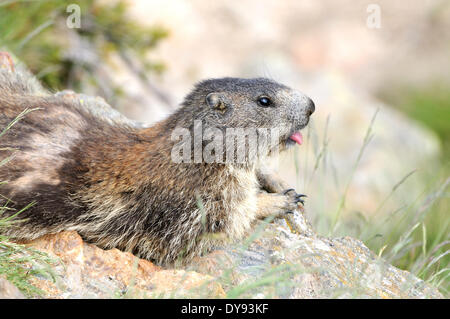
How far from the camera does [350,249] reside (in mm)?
4762

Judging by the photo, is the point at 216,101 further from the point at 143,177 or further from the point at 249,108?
the point at 143,177

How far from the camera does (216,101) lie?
4.82 meters

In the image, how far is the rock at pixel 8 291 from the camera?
3434mm

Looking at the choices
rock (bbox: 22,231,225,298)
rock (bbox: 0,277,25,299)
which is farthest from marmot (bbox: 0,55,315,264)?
rock (bbox: 0,277,25,299)

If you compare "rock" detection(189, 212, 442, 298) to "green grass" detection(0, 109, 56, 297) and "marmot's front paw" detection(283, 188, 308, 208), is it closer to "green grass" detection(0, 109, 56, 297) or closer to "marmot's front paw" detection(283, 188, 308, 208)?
"marmot's front paw" detection(283, 188, 308, 208)

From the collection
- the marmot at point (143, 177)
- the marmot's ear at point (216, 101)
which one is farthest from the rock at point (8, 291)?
the marmot's ear at point (216, 101)

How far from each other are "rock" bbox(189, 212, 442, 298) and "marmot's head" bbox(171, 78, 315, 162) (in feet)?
2.81

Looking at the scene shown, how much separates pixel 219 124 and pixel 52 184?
148 centimetres

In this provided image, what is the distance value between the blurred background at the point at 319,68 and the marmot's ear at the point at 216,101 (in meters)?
1.27

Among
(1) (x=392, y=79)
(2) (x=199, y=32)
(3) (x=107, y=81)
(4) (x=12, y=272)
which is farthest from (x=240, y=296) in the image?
(1) (x=392, y=79)

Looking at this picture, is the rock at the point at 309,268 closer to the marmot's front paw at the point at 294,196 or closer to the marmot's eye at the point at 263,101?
the marmot's front paw at the point at 294,196

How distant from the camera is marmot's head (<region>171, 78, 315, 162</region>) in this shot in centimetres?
487

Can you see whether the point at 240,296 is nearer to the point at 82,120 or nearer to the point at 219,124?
the point at 219,124

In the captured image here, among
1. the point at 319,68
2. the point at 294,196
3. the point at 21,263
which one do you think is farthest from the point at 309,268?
the point at 319,68
